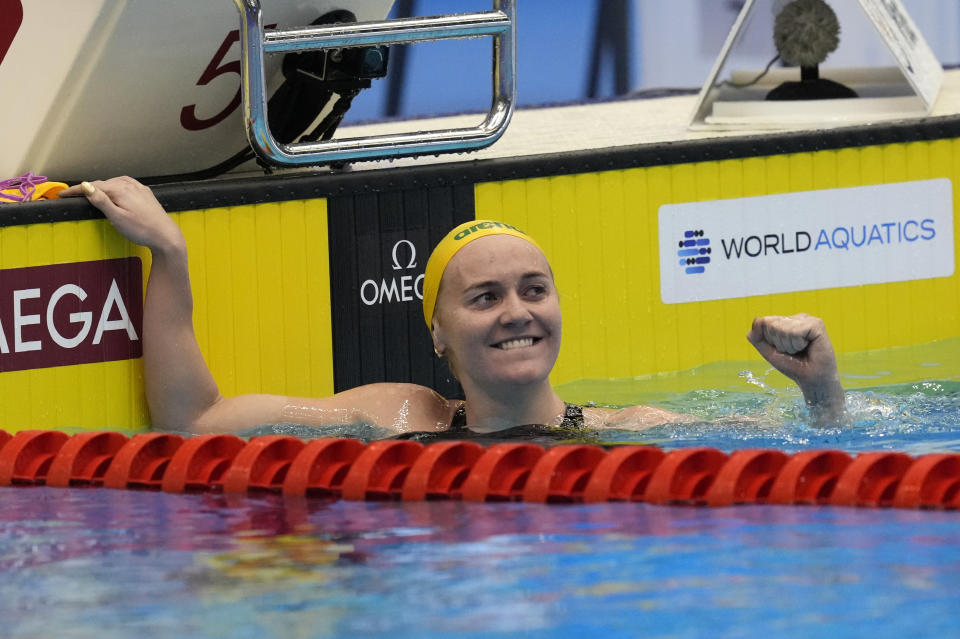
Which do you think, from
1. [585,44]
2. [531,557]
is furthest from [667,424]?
[585,44]

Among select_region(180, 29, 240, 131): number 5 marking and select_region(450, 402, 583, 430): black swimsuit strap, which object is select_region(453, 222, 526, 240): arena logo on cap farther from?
select_region(180, 29, 240, 131): number 5 marking

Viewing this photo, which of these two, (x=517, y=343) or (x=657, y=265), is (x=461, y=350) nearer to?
(x=517, y=343)

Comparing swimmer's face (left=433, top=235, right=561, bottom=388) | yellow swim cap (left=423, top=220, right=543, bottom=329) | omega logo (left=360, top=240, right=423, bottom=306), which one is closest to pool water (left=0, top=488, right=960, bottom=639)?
swimmer's face (left=433, top=235, right=561, bottom=388)

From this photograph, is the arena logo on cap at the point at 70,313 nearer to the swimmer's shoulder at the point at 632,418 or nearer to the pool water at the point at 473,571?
the pool water at the point at 473,571

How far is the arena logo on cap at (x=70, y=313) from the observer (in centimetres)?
405

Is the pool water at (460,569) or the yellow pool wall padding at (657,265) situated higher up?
the yellow pool wall padding at (657,265)

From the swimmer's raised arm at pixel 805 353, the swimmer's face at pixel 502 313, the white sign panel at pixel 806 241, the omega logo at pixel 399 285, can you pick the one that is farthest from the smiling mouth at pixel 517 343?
the white sign panel at pixel 806 241

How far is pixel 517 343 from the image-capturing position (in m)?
3.77

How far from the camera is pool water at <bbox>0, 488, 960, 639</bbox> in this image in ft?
8.71

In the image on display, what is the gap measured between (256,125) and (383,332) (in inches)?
28.7

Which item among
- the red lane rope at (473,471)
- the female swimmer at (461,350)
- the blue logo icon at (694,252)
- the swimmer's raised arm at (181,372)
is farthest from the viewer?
the blue logo icon at (694,252)

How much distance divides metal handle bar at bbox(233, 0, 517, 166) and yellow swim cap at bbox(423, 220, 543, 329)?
53 cm

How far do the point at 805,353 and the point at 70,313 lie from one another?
186 cm

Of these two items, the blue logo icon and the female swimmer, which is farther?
the blue logo icon
